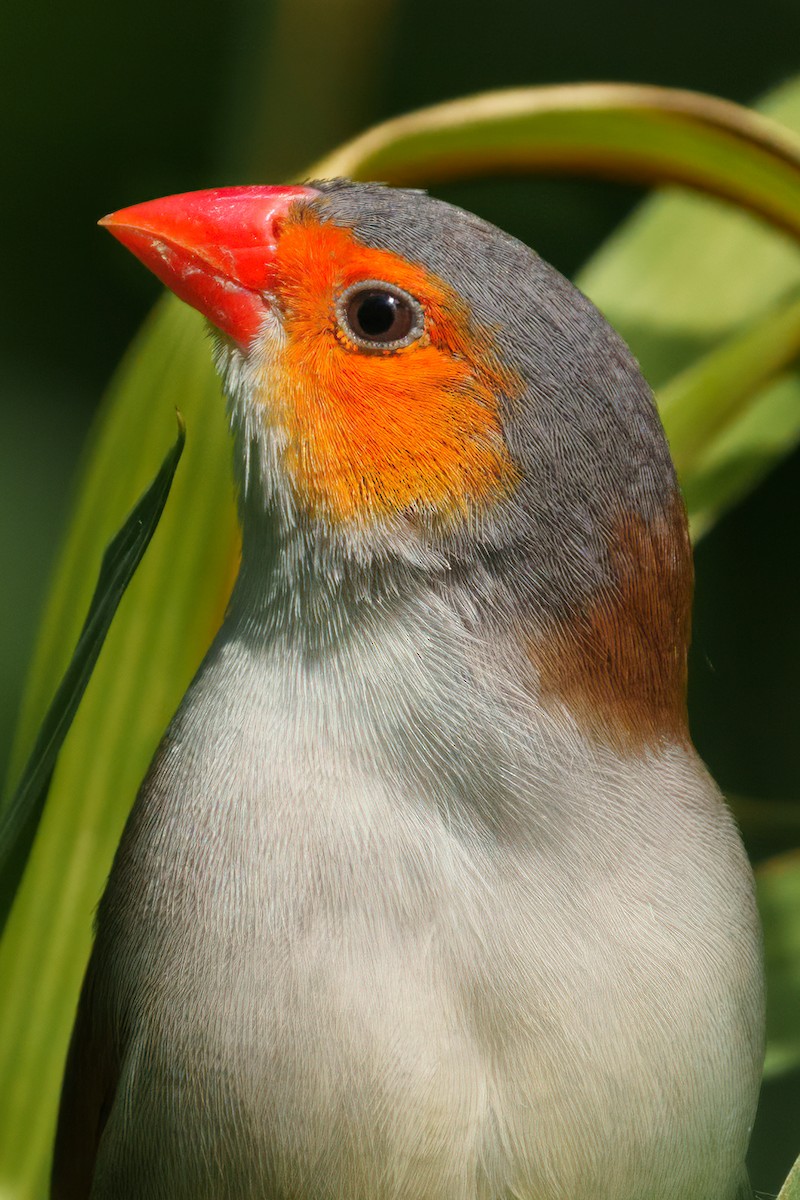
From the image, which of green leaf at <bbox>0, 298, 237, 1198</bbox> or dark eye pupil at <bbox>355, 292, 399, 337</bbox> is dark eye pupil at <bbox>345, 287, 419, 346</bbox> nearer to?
dark eye pupil at <bbox>355, 292, 399, 337</bbox>

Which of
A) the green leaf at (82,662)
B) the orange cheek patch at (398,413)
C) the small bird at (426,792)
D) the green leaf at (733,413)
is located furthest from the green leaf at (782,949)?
the green leaf at (82,662)

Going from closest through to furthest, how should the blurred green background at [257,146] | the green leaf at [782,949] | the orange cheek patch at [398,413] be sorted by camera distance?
the orange cheek patch at [398,413] < the green leaf at [782,949] < the blurred green background at [257,146]

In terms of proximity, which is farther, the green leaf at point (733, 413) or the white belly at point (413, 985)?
the green leaf at point (733, 413)

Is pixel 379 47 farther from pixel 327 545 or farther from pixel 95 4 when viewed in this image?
pixel 327 545

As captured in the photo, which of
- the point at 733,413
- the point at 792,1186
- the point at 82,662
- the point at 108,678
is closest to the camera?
the point at 792,1186

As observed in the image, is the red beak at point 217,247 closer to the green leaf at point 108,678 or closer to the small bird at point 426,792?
the small bird at point 426,792

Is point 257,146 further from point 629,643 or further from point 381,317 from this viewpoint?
point 629,643

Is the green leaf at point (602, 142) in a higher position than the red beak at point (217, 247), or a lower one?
higher

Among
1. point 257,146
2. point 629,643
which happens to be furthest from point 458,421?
point 257,146
